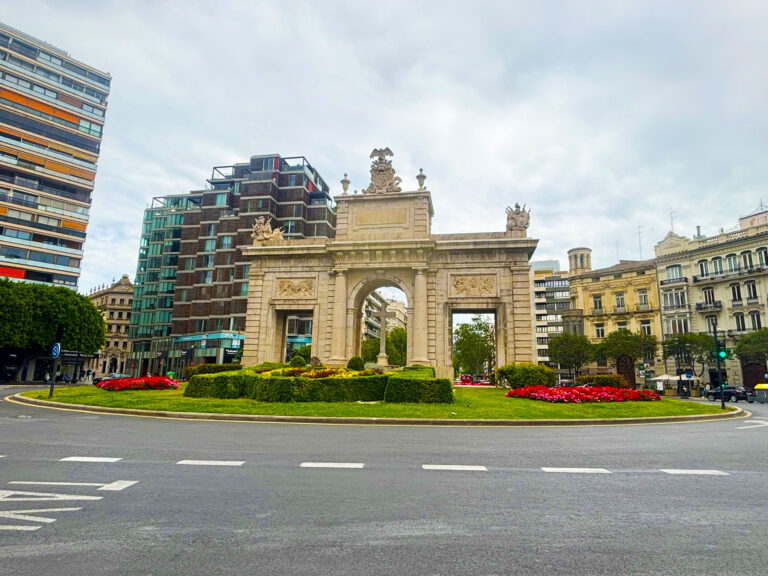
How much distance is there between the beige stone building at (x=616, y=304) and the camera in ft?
195

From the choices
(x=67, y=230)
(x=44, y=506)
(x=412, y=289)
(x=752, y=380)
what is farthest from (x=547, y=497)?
(x=67, y=230)

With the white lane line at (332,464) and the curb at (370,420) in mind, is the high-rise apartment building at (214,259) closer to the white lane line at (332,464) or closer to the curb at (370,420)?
the curb at (370,420)

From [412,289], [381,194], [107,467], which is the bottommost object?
[107,467]

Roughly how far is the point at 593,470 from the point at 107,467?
8086mm

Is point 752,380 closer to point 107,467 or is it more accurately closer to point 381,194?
point 381,194

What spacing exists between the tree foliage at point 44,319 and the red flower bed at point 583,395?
4005cm

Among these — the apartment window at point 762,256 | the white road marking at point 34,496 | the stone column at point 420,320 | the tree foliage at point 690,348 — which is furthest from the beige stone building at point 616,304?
the white road marking at point 34,496

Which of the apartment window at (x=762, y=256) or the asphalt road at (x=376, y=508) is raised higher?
the apartment window at (x=762, y=256)

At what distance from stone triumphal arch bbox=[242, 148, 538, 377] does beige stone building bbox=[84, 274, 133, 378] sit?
234 ft

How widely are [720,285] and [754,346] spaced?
35.1 feet

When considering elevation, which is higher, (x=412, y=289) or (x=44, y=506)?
(x=412, y=289)

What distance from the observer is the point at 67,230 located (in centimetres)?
5619

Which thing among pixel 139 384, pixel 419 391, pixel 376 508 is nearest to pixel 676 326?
pixel 419 391

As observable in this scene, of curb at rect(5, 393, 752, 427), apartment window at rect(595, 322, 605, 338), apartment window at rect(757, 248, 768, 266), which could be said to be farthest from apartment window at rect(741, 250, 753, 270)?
curb at rect(5, 393, 752, 427)
